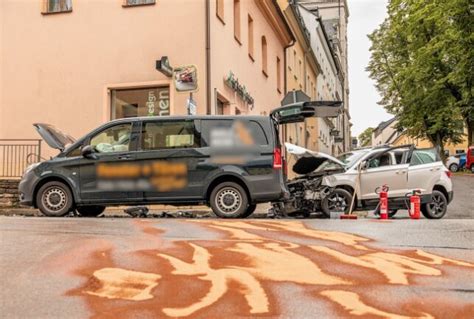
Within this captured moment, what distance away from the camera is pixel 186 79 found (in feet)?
46.3

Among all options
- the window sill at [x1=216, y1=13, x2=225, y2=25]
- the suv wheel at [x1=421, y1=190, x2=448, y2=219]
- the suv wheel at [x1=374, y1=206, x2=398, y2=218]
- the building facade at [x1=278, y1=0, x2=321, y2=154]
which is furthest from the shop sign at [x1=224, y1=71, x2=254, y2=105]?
the suv wheel at [x1=421, y1=190, x2=448, y2=219]

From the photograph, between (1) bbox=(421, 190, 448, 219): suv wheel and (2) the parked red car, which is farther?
(2) the parked red car

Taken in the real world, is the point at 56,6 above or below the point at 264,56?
below

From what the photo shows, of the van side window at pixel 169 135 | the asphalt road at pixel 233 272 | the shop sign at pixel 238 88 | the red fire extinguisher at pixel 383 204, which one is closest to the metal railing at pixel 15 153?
the shop sign at pixel 238 88

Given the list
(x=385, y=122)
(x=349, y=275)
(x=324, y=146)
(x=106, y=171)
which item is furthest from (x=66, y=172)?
(x=385, y=122)

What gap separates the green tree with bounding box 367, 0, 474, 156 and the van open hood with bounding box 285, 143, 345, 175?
2550cm

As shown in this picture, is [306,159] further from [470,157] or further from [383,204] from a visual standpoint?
[470,157]

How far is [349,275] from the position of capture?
576cm

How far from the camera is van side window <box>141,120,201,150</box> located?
1083 cm

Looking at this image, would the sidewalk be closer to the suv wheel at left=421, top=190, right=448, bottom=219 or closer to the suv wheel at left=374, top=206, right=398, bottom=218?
the suv wheel at left=374, top=206, right=398, bottom=218

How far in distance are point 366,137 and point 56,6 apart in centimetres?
13601

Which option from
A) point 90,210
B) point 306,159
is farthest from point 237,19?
point 90,210

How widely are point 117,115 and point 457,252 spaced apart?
11.2 m

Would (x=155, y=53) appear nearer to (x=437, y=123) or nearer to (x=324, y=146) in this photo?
(x=437, y=123)
